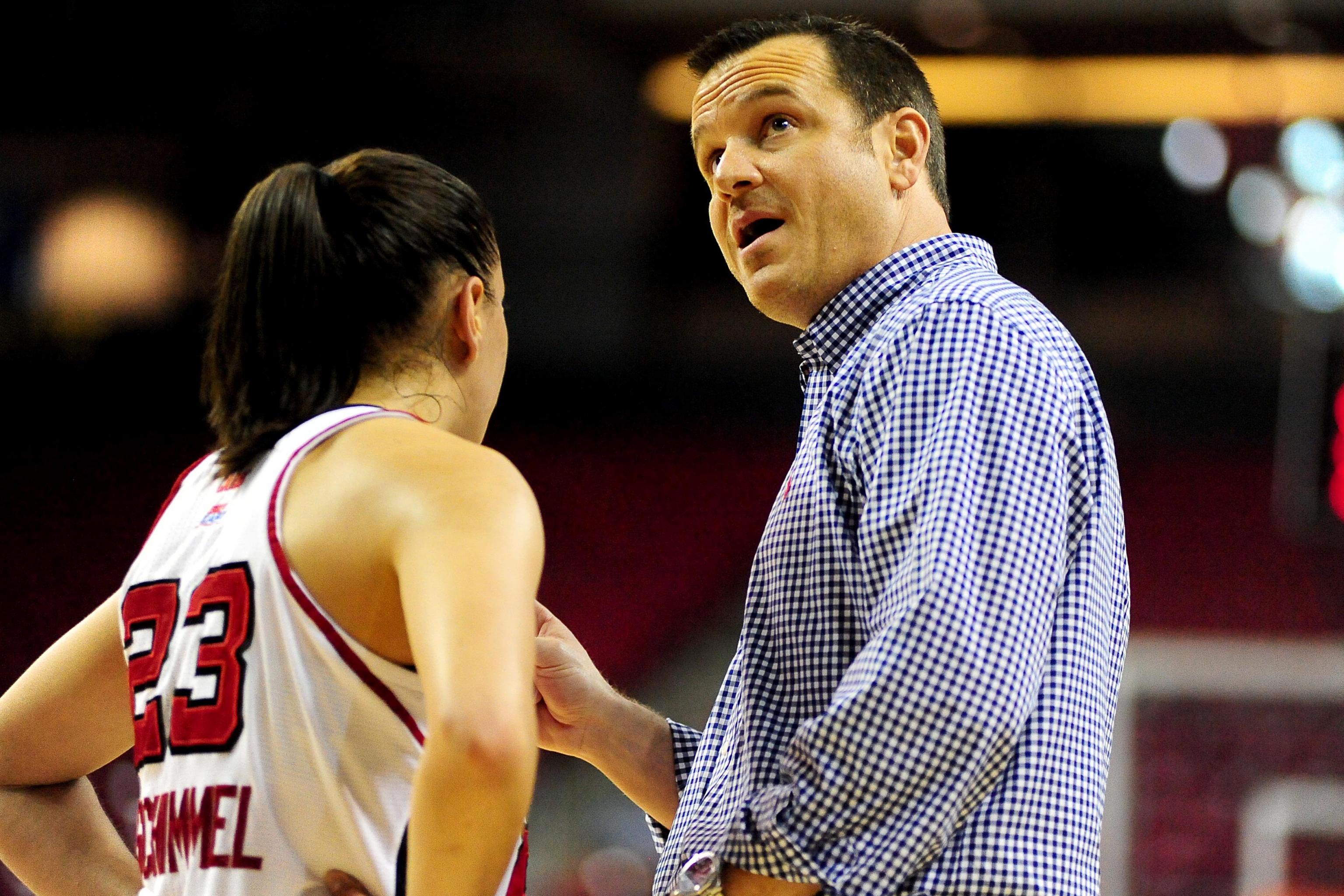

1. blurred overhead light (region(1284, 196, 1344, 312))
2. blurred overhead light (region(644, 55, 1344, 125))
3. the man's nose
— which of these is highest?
blurred overhead light (region(644, 55, 1344, 125))

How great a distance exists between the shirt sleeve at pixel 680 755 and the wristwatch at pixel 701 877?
424 mm

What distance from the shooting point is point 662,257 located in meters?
7.21

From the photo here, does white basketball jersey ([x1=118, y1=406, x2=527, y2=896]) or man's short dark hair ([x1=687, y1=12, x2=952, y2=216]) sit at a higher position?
man's short dark hair ([x1=687, y1=12, x2=952, y2=216])

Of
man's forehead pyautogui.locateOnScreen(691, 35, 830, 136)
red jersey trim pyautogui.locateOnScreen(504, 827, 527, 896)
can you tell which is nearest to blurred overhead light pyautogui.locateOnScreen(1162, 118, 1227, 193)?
man's forehead pyautogui.locateOnScreen(691, 35, 830, 136)

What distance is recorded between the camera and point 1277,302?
6.95m

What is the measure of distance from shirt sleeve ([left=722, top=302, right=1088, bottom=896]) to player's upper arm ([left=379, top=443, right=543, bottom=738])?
297 mm

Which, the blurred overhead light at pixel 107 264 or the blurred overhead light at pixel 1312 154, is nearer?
the blurred overhead light at pixel 1312 154

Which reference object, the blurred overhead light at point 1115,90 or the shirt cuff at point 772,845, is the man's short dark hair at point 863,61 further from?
the blurred overhead light at point 1115,90

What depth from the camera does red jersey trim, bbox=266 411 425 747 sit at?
4.06 feet

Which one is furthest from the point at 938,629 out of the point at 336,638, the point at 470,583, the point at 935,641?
the point at 336,638

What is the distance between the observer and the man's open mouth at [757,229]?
1.80 m

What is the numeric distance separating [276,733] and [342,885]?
14 cm

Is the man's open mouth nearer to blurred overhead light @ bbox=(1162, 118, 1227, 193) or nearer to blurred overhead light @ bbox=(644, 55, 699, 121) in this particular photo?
blurred overhead light @ bbox=(644, 55, 699, 121)

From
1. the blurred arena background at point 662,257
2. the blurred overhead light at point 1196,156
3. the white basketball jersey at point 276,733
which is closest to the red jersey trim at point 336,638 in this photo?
the white basketball jersey at point 276,733
